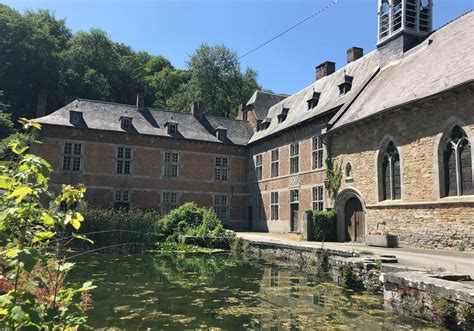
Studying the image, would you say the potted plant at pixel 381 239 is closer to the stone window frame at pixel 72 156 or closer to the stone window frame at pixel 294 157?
the stone window frame at pixel 294 157

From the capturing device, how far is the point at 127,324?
5996 mm

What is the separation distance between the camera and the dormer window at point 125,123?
81.7ft

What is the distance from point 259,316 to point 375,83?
14.4 meters

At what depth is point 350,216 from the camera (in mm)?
17109

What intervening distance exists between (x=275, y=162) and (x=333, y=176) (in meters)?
6.74

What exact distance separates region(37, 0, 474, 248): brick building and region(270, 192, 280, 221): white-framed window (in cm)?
6

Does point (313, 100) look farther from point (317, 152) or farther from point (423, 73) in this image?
point (423, 73)

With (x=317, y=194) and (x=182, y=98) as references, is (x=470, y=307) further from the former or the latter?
(x=182, y=98)

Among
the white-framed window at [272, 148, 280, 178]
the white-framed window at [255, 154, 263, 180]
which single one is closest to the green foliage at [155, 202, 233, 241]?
the white-framed window at [272, 148, 280, 178]

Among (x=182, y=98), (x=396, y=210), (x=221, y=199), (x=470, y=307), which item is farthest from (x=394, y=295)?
(x=182, y=98)

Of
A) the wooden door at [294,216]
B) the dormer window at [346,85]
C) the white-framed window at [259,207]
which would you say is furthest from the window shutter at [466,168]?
the white-framed window at [259,207]

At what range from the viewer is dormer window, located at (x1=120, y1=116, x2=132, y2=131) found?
24891 mm

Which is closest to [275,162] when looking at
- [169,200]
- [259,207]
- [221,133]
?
[259,207]

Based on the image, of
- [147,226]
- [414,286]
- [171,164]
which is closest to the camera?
[414,286]
